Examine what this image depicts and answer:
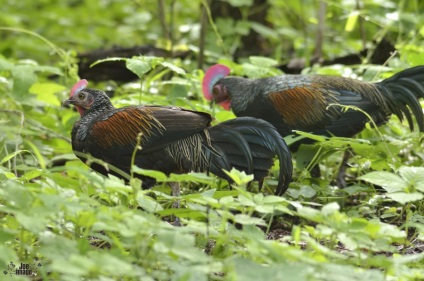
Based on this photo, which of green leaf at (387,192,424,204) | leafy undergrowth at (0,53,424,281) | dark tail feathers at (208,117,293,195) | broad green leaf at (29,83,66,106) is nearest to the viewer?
leafy undergrowth at (0,53,424,281)

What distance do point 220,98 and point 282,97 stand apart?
0.73 meters

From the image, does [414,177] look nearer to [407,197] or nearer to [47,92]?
[407,197]

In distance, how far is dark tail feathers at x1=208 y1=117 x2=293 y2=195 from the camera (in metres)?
4.79

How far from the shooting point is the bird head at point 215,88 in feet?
20.8

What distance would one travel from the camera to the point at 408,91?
576 centimetres

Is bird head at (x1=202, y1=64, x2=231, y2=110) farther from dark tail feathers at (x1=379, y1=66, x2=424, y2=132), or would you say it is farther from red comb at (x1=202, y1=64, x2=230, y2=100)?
dark tail feathers at (x1=379, y1=66, x2=424, y2=132)

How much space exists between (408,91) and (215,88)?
1.51 meters

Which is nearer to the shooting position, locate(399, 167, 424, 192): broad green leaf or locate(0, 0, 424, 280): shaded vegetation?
locate(0, 0, 424, 280): shaded vegetation

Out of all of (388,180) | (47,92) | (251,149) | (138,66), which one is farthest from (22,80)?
(388,180)

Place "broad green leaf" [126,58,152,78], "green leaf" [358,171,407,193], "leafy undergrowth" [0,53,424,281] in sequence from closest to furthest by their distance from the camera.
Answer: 1. "leafy undergrowth" [0,53,424,281]
2. "green leaf" [358,171,407,193]
3. "broad green leaf" [126,58,152,78]

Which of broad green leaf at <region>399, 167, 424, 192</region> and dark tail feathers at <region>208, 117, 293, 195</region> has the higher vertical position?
broad green leaf at <region>399, 167, 424, 192</region>

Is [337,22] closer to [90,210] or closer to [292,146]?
[292,146]

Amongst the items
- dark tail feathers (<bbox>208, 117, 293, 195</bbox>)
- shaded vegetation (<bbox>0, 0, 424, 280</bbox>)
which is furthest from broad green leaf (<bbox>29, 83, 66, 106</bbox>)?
dark tail feathers (<bbox>208, 117, 293, 195</bbox>)

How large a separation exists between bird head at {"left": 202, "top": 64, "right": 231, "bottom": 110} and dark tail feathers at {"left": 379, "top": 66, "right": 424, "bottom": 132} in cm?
125
